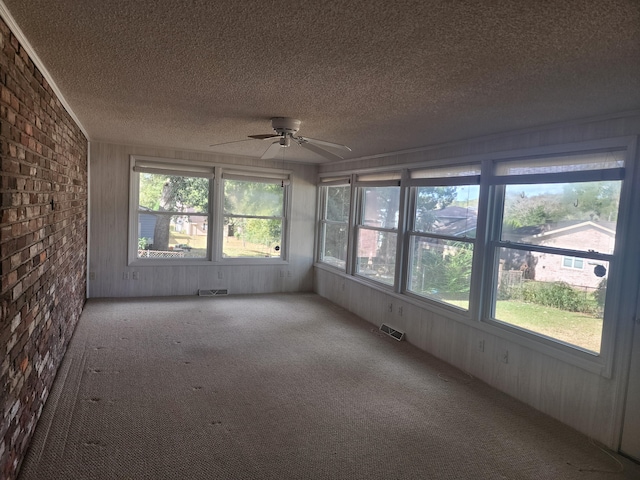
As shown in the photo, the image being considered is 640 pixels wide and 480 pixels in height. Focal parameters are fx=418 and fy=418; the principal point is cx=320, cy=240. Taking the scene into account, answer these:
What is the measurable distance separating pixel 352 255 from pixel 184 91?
3720 mm

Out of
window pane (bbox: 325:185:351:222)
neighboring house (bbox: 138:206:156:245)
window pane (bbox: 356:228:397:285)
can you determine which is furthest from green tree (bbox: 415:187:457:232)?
neighboring house (bbox: 138:206:156:245)

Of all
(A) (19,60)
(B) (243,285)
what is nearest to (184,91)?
(A) (19,60)

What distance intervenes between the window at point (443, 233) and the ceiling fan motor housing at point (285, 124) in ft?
5.74

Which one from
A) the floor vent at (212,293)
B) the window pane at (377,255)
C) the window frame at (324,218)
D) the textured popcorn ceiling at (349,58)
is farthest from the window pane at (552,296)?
the floor vent at (212,293)

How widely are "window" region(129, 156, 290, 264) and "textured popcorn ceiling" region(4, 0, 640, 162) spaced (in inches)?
100

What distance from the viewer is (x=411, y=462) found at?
2.48 m

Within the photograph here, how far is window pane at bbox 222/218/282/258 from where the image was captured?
21.8 ft

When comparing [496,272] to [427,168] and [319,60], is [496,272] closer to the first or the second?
[427,168]

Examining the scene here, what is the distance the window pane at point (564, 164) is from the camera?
114 inches

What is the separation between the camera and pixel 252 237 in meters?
6.80

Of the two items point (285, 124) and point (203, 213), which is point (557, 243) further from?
point (203, 213)

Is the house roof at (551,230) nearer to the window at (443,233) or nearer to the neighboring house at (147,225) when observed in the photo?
the window at (443,233)

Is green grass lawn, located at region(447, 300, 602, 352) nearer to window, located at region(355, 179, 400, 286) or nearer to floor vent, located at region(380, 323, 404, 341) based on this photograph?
floor vent, located at region(380, 323, 404, 341)

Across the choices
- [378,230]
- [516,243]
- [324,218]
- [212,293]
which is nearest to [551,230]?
[516,243]
